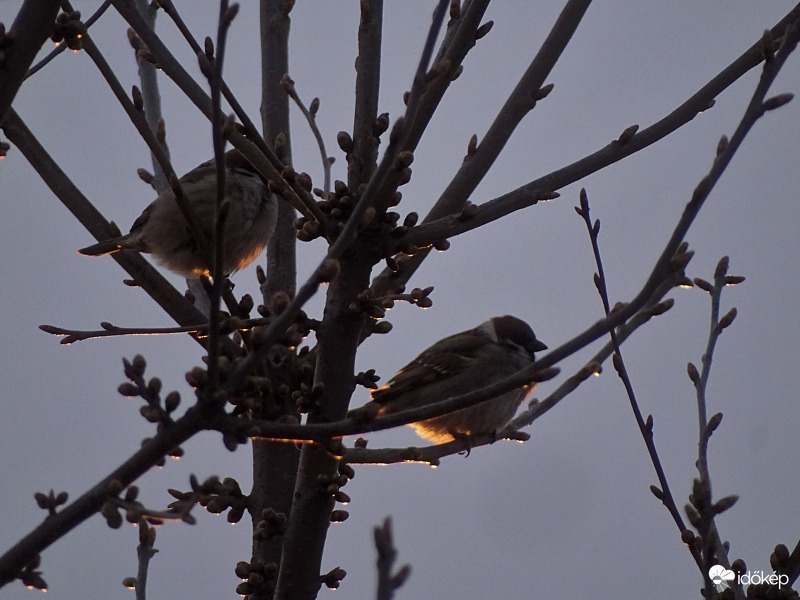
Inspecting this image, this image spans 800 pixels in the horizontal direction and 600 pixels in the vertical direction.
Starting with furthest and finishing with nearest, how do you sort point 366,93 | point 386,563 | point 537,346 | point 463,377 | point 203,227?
point 537,346 → point 463,377 → point 203,227 → point 366,93 → point 386,563

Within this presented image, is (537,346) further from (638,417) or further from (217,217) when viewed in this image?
(217,217)

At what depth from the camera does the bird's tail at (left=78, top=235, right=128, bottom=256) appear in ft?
12.7

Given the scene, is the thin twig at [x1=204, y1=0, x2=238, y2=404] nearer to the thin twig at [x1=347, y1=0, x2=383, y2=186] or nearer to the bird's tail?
the thin twig at [x1=347, y1=0, x2=383, y2=186]

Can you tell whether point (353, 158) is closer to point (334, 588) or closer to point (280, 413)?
point (280, 413)

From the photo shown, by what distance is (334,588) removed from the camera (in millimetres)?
3291

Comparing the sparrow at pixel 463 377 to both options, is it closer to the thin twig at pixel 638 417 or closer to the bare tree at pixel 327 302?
the bare tree at pixel 327 302

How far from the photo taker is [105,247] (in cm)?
425

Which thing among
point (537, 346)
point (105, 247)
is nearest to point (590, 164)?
point (105, 247)

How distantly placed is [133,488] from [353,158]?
5.14ft

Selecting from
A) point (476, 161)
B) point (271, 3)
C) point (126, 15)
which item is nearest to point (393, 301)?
point (476, 161)

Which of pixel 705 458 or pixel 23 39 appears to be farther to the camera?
pixel 705 458

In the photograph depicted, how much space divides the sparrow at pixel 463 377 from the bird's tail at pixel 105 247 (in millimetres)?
1783

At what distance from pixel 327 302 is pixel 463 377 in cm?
269

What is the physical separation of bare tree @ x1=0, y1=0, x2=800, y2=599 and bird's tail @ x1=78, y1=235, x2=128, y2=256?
3.7 inches
